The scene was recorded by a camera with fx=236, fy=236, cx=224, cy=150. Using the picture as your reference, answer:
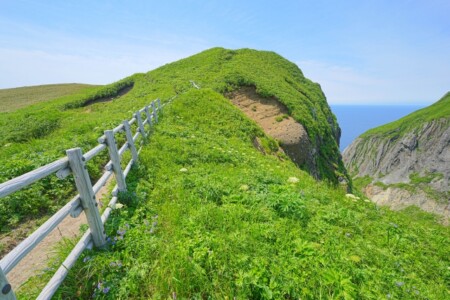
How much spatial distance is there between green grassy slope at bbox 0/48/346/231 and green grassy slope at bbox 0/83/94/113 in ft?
46.8

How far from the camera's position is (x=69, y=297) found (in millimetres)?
3102

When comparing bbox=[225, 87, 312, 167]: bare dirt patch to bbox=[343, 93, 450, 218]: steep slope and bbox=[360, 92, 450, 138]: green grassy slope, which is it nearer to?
bbox=[343, 93, 450, 218]: steep slope

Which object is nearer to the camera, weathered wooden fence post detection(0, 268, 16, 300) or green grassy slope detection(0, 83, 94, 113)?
weathered wooden fence post detection(0, 268, 16, 300)

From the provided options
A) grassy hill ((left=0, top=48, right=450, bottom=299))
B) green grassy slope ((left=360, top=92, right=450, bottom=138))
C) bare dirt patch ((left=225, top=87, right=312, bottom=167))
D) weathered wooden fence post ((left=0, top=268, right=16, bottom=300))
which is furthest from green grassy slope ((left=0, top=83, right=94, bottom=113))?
green grassy slope ((left=360, top=92, right=450, bottom=138))

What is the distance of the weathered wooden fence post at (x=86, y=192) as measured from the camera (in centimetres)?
352

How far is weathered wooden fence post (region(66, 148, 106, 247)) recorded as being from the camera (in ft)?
11.5

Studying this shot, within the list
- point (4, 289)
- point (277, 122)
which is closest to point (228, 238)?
point (4, 289)

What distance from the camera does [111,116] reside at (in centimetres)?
1667

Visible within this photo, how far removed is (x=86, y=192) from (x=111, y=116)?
14603 mm

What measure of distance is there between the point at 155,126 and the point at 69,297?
9909mm

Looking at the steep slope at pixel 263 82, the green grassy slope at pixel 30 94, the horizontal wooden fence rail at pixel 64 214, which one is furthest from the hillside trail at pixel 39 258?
the green grassy slope at pixel 30 94

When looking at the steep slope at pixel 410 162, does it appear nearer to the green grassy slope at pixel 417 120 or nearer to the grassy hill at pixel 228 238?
the green grassy slope at pixel 417 120

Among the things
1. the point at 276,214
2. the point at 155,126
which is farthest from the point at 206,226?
the point at 155,126

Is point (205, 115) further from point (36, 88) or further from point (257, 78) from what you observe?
point (36, 88)
